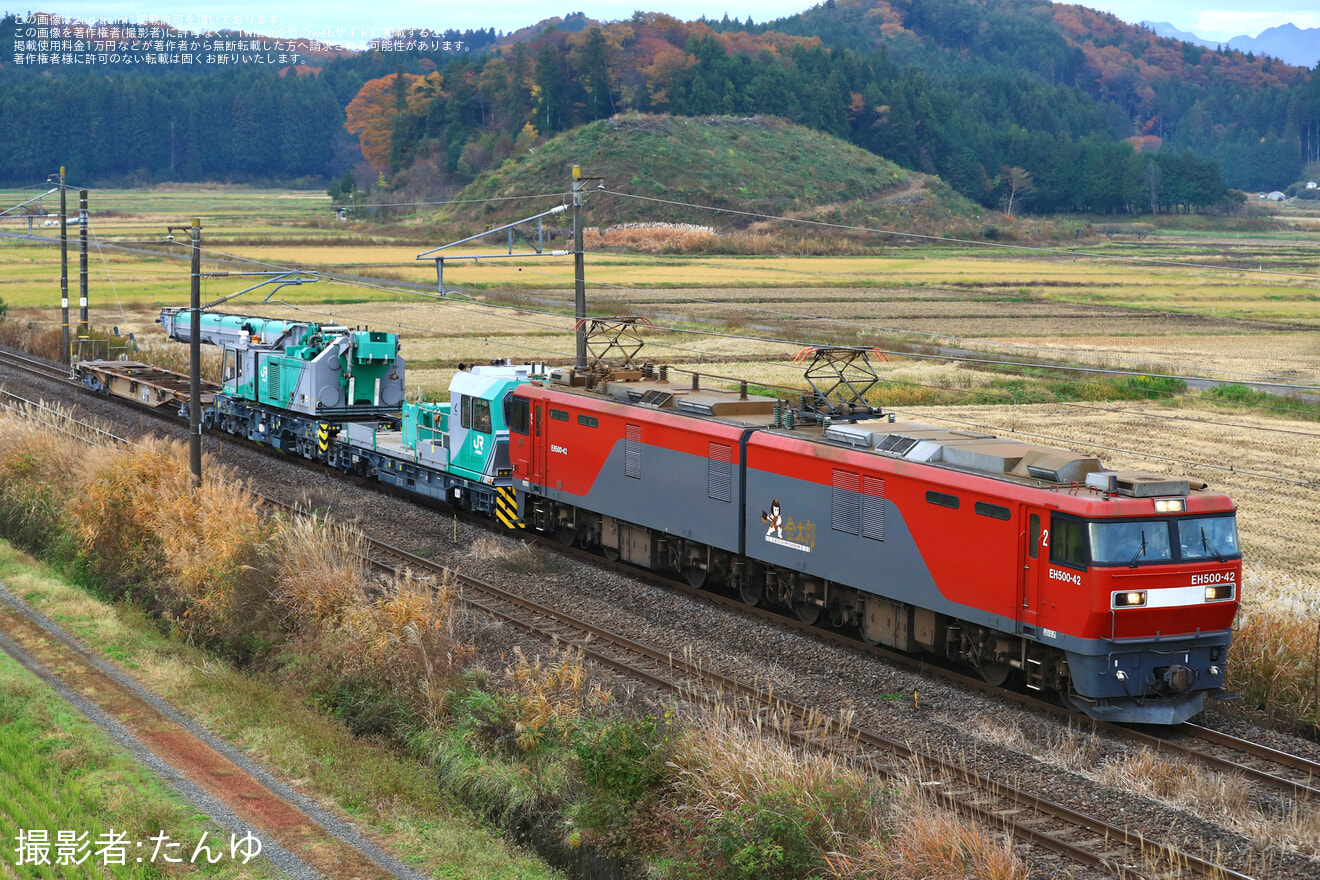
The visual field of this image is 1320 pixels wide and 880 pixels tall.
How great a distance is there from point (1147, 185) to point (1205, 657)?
544 feet

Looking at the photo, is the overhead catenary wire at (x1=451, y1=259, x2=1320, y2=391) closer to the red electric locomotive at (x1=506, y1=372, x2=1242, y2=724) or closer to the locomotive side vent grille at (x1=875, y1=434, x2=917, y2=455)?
the red electric locomotive at (x1=506, y1=372, x2=1242, y2=724)

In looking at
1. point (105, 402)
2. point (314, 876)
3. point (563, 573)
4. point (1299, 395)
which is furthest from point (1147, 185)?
point (314, 876)

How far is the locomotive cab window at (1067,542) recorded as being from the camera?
16.4m

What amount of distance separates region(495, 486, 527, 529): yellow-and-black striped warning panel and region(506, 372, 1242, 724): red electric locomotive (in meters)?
3.00

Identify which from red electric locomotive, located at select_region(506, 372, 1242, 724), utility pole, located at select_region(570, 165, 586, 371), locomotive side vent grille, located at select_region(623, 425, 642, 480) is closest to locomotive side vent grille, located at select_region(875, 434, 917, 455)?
red electric locomotive, located at select_region(506, 372, 1242, 724)

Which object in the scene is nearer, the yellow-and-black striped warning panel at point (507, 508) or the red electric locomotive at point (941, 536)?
the red electric locomotive at point (941, 536)

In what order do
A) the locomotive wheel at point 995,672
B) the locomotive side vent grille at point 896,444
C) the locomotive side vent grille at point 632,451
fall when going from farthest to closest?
the locomotive side vent grille at point 632,451 < the locomotive side vent grille at point 896,444 < the locomotive wheel at point 995,672

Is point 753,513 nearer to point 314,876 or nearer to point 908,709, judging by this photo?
point 908,709

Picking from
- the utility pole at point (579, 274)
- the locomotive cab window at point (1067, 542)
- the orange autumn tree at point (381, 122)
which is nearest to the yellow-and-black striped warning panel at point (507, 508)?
the utility pole at point (579, 274)

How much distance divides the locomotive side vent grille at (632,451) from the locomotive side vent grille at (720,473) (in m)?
2.08

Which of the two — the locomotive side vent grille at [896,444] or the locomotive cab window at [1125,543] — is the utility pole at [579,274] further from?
the locomotive cab window at [1125,543]

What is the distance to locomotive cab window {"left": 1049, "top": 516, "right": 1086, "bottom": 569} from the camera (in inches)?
644

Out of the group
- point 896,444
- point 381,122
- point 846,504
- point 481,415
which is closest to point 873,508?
point 846,504

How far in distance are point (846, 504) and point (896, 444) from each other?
128 cm
